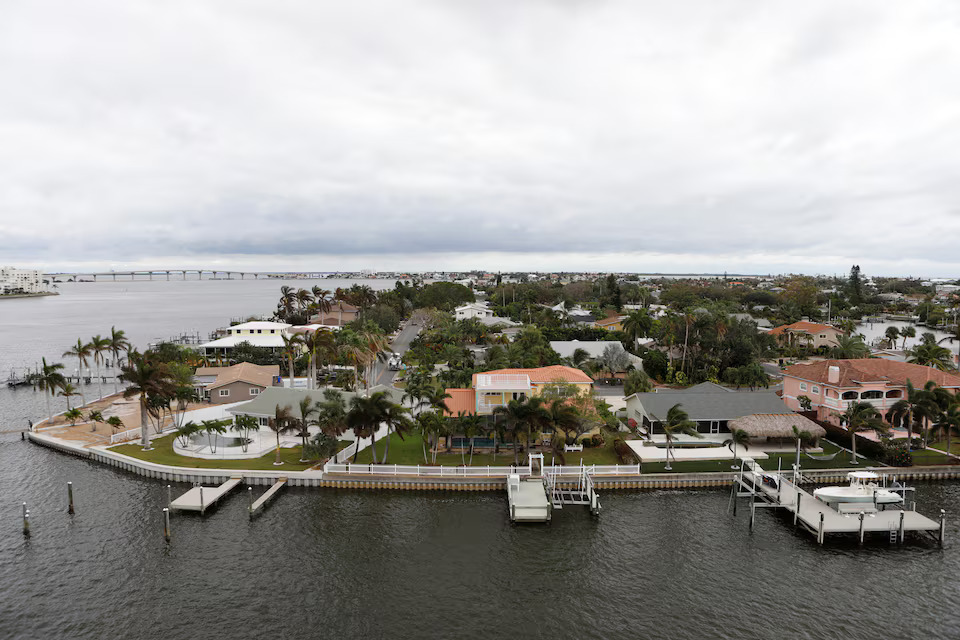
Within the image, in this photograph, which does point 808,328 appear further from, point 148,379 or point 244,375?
point 148,379

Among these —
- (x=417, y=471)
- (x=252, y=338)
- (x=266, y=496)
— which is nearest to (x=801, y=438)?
(x=417, y=471)

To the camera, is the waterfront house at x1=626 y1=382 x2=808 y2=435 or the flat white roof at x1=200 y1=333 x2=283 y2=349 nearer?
the waterfront house at x1=626 y1=382 x2=808 y2=435

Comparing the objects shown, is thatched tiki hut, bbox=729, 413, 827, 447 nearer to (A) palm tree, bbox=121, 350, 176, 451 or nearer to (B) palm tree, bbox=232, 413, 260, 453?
(B) palm tree, bbox=232, 413, 260, 453

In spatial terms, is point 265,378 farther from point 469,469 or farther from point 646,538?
point 646,538

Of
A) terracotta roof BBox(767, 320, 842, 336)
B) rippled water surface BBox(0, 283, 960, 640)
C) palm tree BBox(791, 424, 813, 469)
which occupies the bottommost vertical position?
rippled water surface BBox(0, 283, 960, 640)

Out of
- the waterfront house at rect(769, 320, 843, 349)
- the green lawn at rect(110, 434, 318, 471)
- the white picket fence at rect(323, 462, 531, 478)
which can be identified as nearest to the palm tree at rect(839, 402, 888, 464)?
the white picket fence at rect(323, 462, 531, 478)

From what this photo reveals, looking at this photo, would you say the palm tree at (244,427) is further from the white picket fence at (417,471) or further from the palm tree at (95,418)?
the palm tree at (95,418)

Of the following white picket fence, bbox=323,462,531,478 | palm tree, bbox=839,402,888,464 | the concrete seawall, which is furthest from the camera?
palm tree, bbox=839,402,888,464
